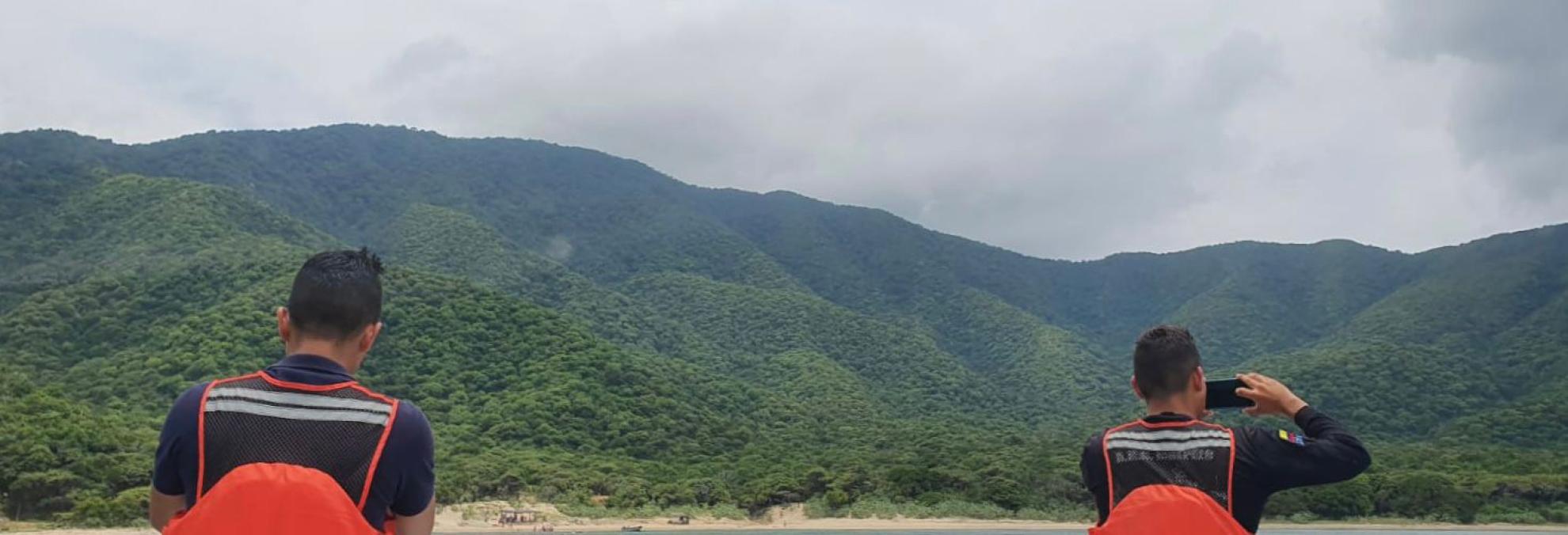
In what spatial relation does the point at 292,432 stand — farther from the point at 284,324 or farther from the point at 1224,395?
the point at 1224,395

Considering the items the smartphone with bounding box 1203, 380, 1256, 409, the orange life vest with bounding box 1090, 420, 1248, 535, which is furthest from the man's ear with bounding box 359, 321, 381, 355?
the smartphone with bounding box 1203, 380, 1256, 409

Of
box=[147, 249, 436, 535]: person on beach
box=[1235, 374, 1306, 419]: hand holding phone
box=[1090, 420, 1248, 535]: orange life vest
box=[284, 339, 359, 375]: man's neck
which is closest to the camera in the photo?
box=[147, 249, 436, 535]: person on beach

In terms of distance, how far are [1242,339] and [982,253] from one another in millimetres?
41195

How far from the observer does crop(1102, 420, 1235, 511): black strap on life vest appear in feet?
9.20

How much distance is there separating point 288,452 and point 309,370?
0.19 m

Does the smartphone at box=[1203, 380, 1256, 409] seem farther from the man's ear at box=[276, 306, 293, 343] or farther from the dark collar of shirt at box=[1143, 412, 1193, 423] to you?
the man's ear at box=[276, 306, 293, 343]

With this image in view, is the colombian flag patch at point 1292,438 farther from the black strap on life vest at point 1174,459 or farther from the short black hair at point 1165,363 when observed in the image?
the short black hair at point 1165,363

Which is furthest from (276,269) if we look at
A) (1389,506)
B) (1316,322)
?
(1316,322)

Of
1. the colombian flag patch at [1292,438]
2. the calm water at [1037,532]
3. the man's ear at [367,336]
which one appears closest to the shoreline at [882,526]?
the calm water at [1037,532]

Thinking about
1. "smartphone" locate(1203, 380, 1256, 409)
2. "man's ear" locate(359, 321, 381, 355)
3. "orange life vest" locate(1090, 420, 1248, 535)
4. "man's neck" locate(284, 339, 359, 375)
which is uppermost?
"man's ear" locate(359, 321, 381, 355)

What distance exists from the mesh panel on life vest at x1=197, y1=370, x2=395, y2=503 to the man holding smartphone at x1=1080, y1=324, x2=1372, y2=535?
1611 millimetres

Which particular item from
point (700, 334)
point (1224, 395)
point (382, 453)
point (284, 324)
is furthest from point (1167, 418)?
point (700, 334)

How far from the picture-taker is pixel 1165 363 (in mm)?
2988

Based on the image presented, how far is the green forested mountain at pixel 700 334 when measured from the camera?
5034 cm
